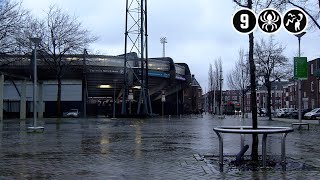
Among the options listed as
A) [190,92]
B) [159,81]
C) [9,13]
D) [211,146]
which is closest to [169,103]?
[159,81]

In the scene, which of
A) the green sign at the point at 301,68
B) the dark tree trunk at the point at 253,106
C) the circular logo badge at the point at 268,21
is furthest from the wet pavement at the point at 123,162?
the green sign at the point at 301,68

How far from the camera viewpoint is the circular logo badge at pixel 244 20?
10.5 meters

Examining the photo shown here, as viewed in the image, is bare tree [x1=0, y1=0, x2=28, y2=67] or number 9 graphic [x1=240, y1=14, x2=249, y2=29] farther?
bare tree [x1=0, y1=0, x2=28, y2=67]

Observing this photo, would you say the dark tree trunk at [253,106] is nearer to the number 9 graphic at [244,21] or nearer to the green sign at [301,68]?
the number 9 graphic at [244,21]

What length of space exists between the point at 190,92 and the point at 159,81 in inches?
1591

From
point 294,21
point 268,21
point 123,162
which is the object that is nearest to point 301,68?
point 294,21

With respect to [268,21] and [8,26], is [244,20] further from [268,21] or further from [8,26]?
[8,26]

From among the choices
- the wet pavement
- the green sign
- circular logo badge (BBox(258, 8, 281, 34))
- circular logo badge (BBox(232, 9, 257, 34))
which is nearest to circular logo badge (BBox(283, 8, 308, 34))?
circular logo badge (BBox(258, 8, 281, 34))

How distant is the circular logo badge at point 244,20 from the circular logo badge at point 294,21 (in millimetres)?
742

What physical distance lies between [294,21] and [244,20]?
4.54 feet

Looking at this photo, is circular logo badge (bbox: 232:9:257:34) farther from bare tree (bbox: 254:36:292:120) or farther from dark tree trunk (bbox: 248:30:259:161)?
bare tree (bbox: 254:36:292:120)

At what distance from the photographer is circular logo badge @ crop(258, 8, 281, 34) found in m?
10.3

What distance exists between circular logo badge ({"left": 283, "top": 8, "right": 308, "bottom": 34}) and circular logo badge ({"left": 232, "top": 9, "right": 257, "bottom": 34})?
2.44ft

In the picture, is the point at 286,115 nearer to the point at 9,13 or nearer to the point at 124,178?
the point at 9,13
